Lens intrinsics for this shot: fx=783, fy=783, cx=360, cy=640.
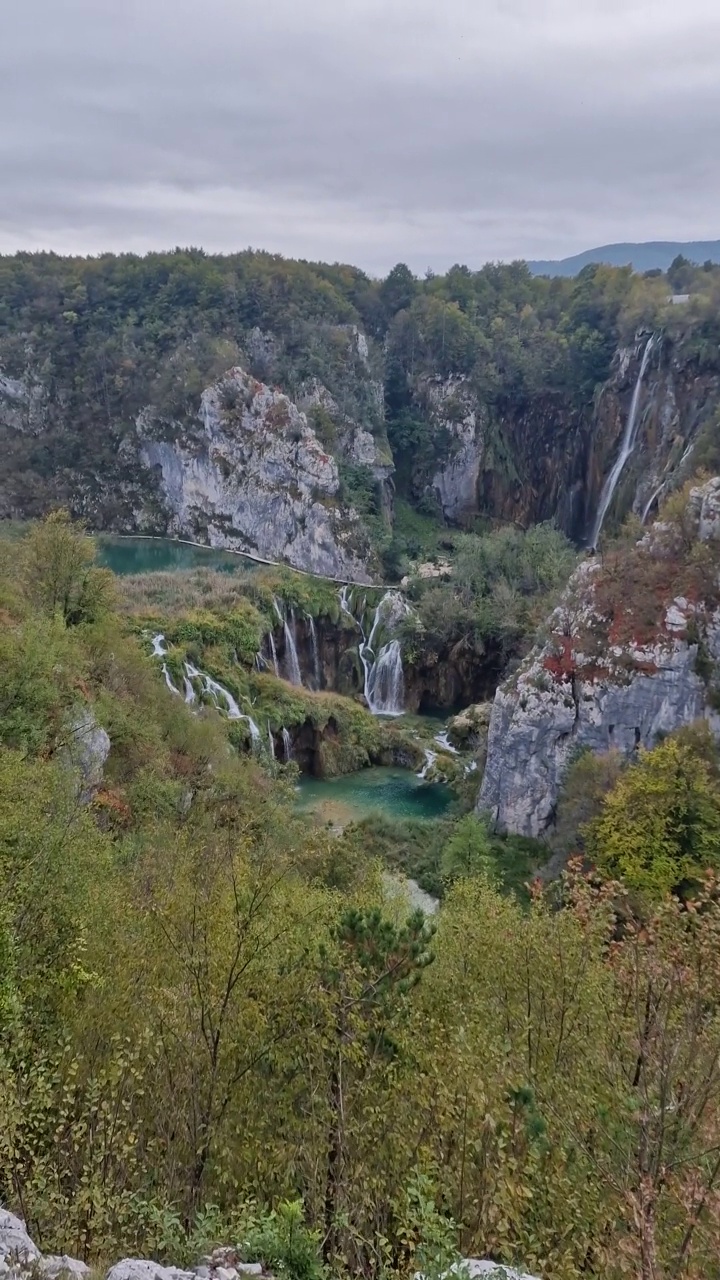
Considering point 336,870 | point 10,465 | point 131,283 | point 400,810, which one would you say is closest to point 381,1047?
point 336,870

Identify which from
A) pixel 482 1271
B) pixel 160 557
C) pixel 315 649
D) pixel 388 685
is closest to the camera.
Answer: pixel 482 1271

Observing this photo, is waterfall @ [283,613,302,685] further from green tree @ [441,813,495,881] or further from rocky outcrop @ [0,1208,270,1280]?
rocky outcrop @ [0,1208,270,1280]

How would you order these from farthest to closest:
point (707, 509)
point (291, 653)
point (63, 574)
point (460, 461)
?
1. point (460, 461)
2. point (291, 653)
3. point (707, 509)
4. point (63, 574)

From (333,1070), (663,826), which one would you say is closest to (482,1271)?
(333,1070)

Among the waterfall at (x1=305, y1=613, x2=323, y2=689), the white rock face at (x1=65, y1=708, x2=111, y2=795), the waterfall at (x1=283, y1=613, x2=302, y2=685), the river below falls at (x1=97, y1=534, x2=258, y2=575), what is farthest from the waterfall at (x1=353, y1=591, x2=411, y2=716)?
the white rock face at (x1=65, y1=708, x2=111, y2=795)

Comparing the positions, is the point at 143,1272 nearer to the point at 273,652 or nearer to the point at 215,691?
the point at 215,691

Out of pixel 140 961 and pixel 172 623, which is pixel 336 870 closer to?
pixel 140 961

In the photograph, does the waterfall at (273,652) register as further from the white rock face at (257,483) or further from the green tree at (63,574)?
the white rock face at (257,483)

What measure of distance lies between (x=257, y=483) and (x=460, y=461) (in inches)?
730

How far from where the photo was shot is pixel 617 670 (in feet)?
86.2

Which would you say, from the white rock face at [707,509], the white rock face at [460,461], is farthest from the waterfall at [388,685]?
the white rock face at [460,461]

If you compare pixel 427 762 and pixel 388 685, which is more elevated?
pixel 388 685

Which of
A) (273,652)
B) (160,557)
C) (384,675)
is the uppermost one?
(160,557)

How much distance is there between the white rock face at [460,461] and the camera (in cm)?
7044
